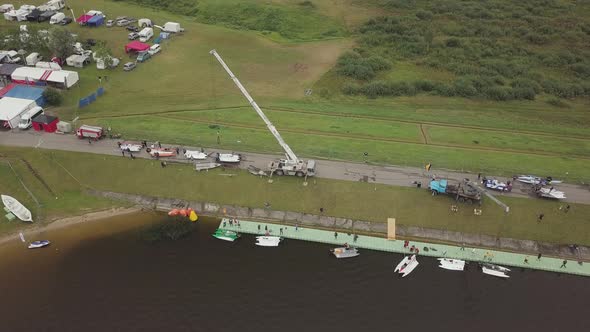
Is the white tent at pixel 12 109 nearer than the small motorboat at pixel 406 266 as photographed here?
No

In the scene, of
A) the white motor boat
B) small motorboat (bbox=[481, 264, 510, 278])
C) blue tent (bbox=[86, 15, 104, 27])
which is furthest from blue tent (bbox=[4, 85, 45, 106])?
the white motor boat

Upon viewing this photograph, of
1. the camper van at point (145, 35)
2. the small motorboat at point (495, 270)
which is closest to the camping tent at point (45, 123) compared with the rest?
the camper van at point (145, 35)

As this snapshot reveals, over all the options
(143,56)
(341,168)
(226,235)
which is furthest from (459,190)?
(143,56)

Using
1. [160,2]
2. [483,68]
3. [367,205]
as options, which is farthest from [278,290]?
[160,2]

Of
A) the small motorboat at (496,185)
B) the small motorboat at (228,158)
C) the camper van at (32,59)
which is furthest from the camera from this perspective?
the camper van at (32,59)

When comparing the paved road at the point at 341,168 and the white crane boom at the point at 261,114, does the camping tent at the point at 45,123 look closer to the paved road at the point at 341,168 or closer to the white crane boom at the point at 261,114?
the paved road at the point at 341,168

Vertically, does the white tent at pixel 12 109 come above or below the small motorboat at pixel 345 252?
above

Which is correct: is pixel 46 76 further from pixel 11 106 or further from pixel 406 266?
pixel 406 266

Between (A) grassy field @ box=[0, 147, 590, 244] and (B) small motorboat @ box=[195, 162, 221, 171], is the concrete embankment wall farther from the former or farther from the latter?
(B) small motorboat @ box=[195, 162, 221, 171]
